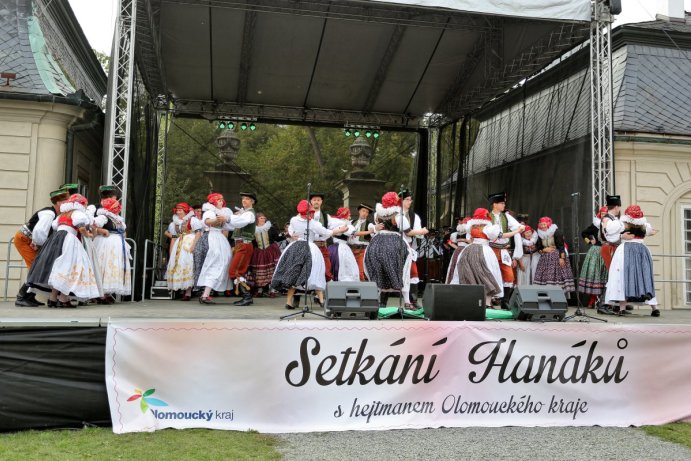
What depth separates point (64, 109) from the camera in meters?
8.73

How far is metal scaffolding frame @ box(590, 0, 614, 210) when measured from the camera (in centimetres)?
A: 877

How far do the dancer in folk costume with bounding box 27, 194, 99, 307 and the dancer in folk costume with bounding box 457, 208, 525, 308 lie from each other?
13.5ft

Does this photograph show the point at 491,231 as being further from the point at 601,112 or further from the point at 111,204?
the point at 111,204

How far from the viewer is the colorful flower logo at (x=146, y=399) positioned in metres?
4.25

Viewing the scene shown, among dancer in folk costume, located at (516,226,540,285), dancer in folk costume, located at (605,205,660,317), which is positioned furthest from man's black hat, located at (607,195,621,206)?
dancer in folk costume, located at (516,226,540,285)

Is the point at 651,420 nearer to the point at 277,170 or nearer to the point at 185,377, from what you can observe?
the point at 185,377

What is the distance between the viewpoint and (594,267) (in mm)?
8391

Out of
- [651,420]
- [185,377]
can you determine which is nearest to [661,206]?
[651,420]

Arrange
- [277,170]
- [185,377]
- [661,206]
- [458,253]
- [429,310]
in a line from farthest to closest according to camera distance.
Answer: [277,170], [661,206], [458,253], [429,310], [185,377]

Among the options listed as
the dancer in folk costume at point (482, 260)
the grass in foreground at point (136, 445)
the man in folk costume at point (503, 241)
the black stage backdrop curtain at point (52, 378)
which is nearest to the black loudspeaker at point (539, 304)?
the dancer in folk costume at point (482, 260)

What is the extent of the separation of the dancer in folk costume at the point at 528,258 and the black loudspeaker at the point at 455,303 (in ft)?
14.7

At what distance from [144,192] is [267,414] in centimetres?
663

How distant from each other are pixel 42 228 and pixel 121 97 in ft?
7.82

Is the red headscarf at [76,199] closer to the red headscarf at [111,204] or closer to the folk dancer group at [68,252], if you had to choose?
the folk dancer group at [68,252]
